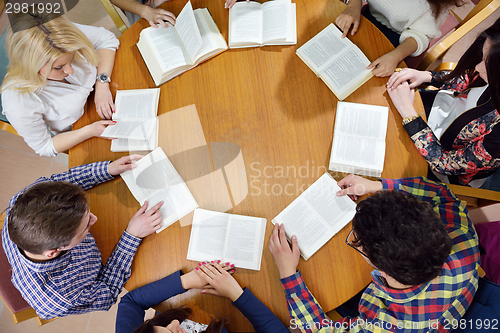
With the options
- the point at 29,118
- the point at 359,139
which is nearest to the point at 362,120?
the point at 359,139

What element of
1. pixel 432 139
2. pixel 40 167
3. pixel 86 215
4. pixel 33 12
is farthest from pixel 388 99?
pixel 40 167

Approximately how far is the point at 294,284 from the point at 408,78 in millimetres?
1022

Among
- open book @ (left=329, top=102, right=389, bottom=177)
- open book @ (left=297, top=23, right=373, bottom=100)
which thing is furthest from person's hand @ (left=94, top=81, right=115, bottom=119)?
open book @ (left=329, top=102, right=389, bottom=177)

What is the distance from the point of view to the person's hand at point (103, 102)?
1.36m

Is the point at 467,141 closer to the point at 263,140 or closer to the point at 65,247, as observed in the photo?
the point at 263,140

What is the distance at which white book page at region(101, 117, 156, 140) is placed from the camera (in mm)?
1307

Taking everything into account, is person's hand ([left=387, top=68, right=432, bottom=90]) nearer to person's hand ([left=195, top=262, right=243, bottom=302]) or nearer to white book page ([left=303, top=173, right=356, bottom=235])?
white book page ([left=303, top=173, right=356, bottom=235])

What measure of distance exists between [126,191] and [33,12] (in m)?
0.79

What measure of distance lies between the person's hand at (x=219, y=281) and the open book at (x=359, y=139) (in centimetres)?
61

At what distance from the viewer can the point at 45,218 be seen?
0.99 m

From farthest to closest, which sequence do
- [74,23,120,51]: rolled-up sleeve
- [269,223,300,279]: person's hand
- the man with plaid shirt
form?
1. [74,23,120,51]: rolled-up sleeve
2. [269,223,300,279]: person's hand
3. the man with plaid shirt

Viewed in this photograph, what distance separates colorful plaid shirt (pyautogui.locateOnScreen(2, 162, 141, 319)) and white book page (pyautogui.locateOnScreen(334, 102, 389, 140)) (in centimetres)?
98

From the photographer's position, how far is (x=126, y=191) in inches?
50.0

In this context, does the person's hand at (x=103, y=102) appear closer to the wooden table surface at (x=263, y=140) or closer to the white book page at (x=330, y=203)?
the wooden table surface at (x=263, y=140)
